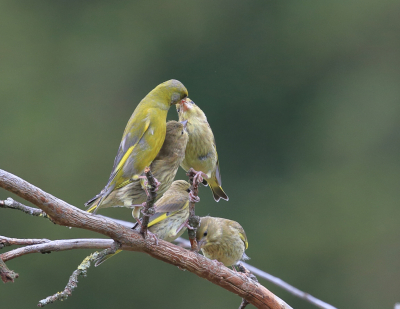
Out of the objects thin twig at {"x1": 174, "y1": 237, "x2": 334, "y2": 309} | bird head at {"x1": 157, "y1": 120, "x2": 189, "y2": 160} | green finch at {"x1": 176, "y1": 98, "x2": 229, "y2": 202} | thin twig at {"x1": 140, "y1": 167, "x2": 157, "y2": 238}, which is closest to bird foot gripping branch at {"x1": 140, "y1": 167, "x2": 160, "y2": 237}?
thin twig at {"x1": 140, "y1": 167, "x2": 157, "y2": 238}

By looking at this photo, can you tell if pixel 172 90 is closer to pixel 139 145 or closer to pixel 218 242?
pixel 139 145

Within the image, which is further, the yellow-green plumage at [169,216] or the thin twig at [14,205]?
the yellow-green plumage at [169,216]

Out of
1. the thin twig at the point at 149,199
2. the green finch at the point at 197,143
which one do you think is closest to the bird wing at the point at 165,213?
the green finch at the point at 197,143

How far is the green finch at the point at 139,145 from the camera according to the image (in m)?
2.85

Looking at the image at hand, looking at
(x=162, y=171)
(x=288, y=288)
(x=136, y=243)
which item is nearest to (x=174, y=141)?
(x=162, y=171)

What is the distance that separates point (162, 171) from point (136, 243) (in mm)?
503

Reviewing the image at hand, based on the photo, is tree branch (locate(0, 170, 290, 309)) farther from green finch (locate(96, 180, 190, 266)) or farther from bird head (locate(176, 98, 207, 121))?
bird head (locate(176, 98, 207, 121))

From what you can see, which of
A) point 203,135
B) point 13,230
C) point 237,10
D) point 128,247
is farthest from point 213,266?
point 237,10

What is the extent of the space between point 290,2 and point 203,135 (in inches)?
488

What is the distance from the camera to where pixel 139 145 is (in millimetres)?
2865

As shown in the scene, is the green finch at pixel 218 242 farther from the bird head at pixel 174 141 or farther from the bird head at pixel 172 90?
the bird head at pixel 172 90

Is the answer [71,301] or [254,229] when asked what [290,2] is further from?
[71,301]

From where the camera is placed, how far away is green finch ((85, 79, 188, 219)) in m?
2.85

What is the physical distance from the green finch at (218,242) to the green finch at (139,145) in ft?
3.46
